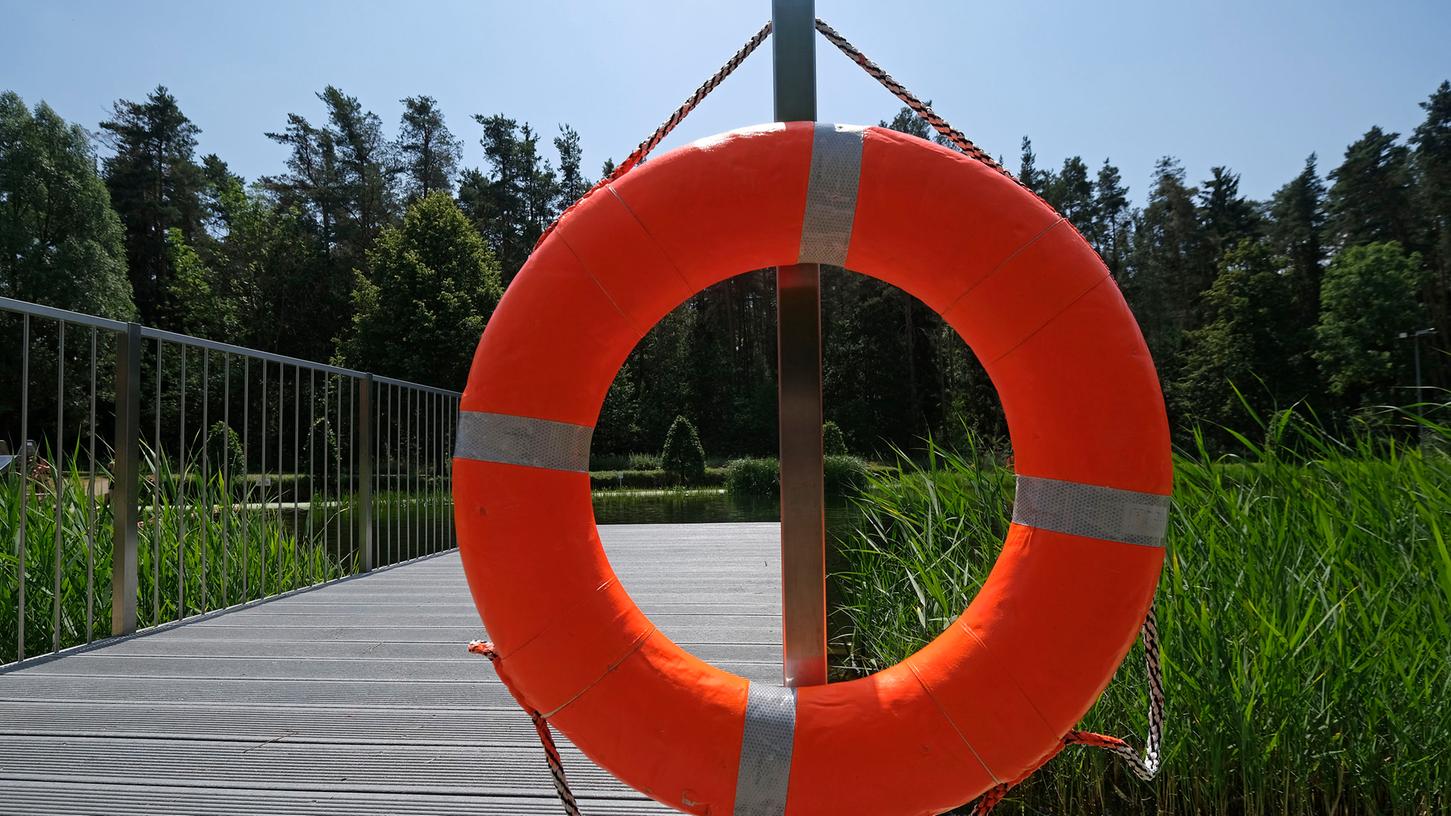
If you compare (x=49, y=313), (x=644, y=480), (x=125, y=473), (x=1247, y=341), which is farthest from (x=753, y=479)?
(x=1247, y=341)

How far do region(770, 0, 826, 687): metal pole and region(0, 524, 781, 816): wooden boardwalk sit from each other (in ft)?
1.28

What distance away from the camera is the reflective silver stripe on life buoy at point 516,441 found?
0.97 metres

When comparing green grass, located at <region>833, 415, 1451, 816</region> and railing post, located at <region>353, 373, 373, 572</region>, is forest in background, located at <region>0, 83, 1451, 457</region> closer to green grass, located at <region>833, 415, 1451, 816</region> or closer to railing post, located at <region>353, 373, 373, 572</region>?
railing post, located at <region>353, 373, 373, 572</region>

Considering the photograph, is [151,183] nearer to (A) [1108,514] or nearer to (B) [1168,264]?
(A) [1108,514]

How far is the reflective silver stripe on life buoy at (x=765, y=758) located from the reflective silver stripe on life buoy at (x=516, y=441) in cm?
36

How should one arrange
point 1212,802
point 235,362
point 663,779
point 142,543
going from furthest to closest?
point 235,362
point 142,543
point 1212,802
point 663,779

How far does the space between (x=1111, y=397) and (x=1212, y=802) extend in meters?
0.81

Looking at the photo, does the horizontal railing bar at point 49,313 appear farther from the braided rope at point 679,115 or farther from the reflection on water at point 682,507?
the reflection on water at point 682,507

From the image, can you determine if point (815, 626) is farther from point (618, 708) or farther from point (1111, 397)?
point (1111, 397)

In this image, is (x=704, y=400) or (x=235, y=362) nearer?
(x=235, y=362)

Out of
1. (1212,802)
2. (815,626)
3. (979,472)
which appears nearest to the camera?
(815,626)

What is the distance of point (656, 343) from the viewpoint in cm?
2383

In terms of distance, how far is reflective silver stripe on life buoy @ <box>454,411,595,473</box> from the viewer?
3.18 ft

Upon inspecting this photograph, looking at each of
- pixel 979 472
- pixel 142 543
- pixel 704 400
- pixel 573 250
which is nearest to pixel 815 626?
pixel 573 250
